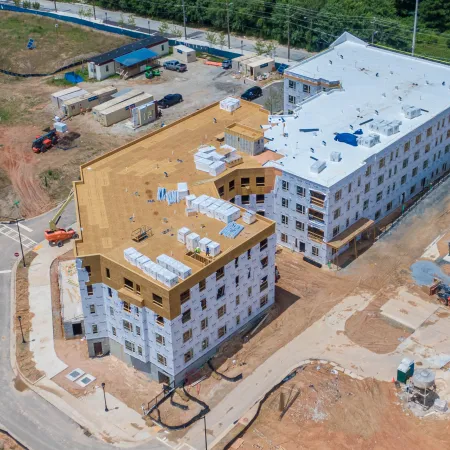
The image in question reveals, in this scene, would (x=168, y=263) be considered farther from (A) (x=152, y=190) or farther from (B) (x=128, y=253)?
(A) (x=152, y=190)

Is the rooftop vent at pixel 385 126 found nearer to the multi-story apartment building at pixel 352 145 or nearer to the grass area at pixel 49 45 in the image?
the multi-story apartment building at pixel 352 145

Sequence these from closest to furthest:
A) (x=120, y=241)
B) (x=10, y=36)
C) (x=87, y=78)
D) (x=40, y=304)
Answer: (x=120, y=241)
(x=40, y=304)
(x=87, y=78)
(x=10, y=36)

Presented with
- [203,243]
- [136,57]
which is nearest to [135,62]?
[136,57]

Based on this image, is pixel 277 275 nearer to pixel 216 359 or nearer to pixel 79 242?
pixel 216 359

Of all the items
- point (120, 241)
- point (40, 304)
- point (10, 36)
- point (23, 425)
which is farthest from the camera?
point (10, 36)

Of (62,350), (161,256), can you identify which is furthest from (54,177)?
(161,256)

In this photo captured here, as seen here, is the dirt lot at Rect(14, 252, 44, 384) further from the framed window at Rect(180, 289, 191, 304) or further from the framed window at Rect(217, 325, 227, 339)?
the framed window at Rect(217, 325, 227, 339)
